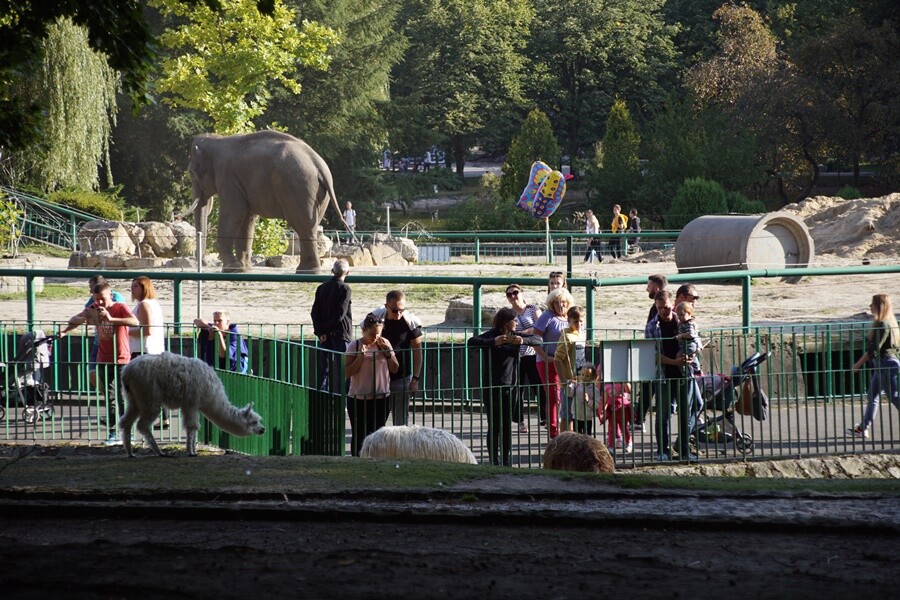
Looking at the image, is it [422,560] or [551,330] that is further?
[551,330]

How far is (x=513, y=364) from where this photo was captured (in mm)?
11570

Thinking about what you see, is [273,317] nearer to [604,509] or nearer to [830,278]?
[830,278]

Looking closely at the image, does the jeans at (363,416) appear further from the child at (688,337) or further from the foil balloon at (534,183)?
the foil balloon at (534,183)

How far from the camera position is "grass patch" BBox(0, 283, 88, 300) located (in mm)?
22922

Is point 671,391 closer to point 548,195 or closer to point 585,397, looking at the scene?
point 585,397

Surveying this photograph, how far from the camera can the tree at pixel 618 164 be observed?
52.4 meters

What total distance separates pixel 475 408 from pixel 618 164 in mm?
41374

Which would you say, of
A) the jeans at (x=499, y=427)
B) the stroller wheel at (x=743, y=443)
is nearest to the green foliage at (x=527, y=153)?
the stroller wheel at (x=743, y=443)

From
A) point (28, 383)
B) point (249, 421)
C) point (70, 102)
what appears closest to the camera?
point (249, 421)

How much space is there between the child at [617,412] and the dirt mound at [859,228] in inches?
953

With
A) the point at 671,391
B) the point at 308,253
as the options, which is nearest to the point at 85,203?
the point at 308,253

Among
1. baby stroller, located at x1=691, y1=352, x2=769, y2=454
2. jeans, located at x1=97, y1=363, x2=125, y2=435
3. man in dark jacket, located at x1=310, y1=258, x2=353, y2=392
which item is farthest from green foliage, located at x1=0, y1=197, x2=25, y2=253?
baby stroller, located at x1=691, y1=352, x2=769, y2=454

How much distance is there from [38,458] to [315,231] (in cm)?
1703

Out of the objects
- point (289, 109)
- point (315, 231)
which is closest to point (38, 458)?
point (315, 231)
